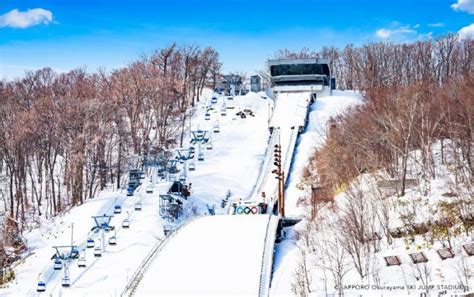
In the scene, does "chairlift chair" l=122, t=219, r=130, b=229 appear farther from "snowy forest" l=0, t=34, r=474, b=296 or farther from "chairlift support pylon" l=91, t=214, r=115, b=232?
"snowy forest" l=0, t=34, r=474, b=296

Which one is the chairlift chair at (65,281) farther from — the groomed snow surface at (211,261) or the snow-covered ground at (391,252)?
the snow-covered ground at (391,252)

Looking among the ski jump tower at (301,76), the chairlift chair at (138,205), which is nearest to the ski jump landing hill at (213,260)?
the chairlift chair at (138,205)

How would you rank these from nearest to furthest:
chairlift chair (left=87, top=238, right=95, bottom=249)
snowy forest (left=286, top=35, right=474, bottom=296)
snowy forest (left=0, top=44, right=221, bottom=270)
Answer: snowy forest (left=286, top=35, right=474, bottom=296)
chairlift chair (left=87, top=238, right=95, bottom=249)
snowy forest (left=0, top=44, right=221, bottom=270)

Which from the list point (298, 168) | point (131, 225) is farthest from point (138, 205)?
point (298, 168)

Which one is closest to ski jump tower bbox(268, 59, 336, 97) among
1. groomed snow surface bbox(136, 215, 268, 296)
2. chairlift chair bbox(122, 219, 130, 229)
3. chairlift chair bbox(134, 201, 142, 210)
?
chairlift chair bbox(134, 201, 142, 210)

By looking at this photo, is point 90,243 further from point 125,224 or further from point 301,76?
point 301,76

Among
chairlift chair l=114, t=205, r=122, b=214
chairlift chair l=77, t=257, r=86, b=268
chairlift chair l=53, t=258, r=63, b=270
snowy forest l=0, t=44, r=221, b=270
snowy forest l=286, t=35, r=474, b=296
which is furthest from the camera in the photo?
snowy forest l=0, t=44, r=221, b=270

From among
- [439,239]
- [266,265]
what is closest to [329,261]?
[266,265]

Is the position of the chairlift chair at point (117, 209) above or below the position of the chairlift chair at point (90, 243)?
above

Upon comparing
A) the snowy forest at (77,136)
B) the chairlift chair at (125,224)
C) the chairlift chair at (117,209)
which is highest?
the snowy forest at (77,136)
